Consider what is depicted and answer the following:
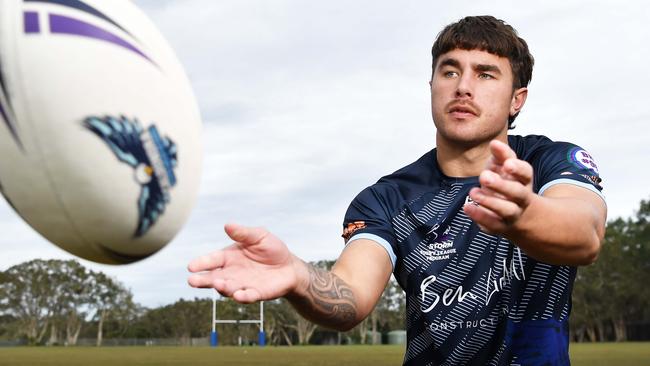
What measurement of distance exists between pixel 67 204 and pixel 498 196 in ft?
5.31

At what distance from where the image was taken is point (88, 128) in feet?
9.31

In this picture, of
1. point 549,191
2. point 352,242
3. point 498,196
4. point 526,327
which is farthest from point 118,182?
point 526,327

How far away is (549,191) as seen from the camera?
3.72m

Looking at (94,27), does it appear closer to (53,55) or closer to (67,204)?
(53,55)

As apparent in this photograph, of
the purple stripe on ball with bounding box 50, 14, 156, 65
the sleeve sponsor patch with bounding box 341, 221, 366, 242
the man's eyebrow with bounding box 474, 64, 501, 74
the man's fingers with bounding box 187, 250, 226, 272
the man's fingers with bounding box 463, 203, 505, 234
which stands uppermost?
the man's eyebrow with bounding box 474, 64, 501, 74

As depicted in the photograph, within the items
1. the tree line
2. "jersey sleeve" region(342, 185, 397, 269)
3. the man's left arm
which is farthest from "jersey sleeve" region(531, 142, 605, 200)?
the tree line

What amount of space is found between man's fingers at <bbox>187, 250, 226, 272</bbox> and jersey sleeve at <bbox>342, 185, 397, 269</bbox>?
1421 millimetres

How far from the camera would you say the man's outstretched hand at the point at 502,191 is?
259cm

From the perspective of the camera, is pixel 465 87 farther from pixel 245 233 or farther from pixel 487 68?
pixel 245 233

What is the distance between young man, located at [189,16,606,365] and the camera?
3.86 m

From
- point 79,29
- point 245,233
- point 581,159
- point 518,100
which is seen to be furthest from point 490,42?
point 79,29

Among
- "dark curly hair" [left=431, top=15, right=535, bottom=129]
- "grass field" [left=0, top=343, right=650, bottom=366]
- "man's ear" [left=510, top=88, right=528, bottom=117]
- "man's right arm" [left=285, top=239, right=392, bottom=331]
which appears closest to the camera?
"man's right arm" [left=285, top=239, right=392, bottom=331]

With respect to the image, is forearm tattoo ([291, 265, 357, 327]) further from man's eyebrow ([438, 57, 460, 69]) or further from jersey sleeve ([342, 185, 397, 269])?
man's eyebrow ([438, 57, 460, 69])

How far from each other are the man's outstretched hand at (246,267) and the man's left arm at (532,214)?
830mm
